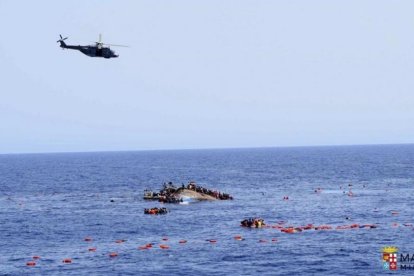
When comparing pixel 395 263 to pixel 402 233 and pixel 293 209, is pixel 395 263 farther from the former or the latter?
pixel 293 209

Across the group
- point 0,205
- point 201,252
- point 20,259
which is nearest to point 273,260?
point 201,252

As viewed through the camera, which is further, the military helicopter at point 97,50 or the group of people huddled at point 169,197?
the group of people huddled at point 169,197

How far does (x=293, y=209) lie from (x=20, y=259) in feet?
198

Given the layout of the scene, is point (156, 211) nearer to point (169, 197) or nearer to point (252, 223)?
point (169, 197)

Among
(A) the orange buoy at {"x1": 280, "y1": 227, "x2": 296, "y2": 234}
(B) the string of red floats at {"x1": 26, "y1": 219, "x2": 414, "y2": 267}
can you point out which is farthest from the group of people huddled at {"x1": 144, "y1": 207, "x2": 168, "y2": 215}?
(A) the orange buoy at {"x1": 280, "y1": 227, "x2": 296, "y2": 234}

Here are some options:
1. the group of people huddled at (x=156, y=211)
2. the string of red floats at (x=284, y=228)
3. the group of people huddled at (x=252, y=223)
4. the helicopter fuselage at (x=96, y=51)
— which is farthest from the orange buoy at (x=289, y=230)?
the helicopter fuselage at (x=96, y=51)

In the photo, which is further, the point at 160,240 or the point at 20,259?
the point at 160,240

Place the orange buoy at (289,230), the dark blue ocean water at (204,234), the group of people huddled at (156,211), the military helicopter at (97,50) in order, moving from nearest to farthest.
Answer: the military helicopter at (97,50) < the dark blue ocean water at (204,234) < the orange buoy at (289,230) < the group of people huddled at (156,211)

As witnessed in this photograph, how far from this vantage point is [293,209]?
123 meters

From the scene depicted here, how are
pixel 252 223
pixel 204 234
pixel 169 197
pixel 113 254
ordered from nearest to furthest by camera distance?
→ pixel 113 254 < pixel 204 234 < pixel 252 223 < pixel 169 197

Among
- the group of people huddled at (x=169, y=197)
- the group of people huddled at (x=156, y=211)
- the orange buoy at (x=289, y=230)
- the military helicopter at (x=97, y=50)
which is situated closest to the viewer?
the military helicopter at (x=97, y=50)

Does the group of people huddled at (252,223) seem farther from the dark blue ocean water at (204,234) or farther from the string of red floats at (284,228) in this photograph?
the dark blue ocean water at (204,234)

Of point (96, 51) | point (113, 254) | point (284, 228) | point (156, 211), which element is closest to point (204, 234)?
point (284, 228)

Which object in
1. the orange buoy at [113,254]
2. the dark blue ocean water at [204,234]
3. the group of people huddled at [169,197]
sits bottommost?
the orange buoy at [113,254]
